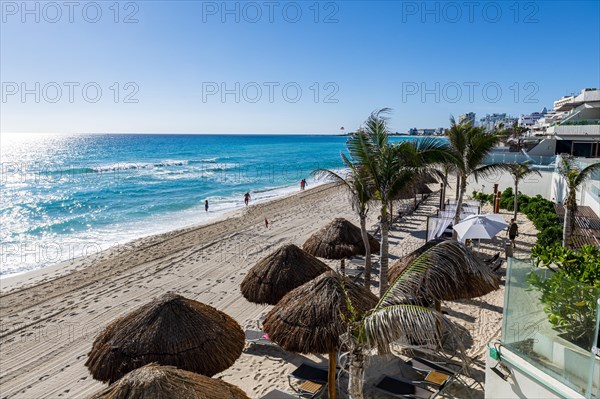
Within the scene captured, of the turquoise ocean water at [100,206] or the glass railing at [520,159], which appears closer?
the turquoise ocean water at [100,206]

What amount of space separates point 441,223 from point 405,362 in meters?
8.26

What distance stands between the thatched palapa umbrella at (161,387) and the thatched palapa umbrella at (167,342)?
1.49 metres

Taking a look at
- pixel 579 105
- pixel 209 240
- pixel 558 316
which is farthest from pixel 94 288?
pixel 579 105

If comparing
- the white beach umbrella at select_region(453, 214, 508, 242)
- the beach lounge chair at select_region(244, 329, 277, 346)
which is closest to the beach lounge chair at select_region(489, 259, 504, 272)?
the white beach umbrella at select_region(453, 214, 508, 242)

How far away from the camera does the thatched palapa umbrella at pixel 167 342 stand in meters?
6.18

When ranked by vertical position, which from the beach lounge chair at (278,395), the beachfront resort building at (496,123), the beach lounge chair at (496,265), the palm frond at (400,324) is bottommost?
the beach lounge chair at (278,395)

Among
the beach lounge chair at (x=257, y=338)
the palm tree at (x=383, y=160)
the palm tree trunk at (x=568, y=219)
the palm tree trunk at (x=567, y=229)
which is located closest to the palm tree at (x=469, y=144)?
the palm tree trunk at (x=568, y=219)

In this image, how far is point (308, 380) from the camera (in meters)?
7.78

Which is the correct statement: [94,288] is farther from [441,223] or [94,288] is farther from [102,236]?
[441,223]

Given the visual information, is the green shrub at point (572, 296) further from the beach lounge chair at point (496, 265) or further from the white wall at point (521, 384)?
the beach lounge chair at point (496, 265)

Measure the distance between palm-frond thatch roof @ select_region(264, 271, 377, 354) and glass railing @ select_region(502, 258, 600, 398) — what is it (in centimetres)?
217

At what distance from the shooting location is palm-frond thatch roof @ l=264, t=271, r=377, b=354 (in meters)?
6.54

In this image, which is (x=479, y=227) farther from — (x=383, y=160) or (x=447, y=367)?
(x=447, y=367)

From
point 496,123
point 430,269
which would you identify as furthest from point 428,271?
point 496,123
